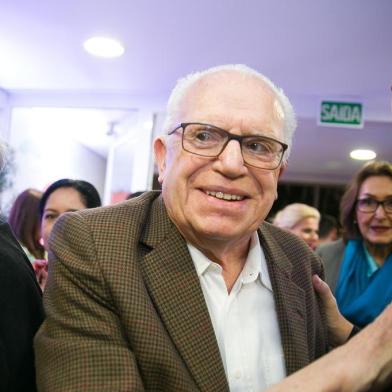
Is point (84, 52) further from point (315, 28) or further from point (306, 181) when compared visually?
point (306, 181)

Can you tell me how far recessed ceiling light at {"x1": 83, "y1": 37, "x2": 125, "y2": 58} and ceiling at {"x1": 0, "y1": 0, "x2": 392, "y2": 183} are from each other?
0.18ft

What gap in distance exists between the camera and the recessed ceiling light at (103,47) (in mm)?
2889

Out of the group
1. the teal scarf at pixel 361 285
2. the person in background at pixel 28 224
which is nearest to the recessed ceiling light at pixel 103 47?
the person in background at pixel 28 224

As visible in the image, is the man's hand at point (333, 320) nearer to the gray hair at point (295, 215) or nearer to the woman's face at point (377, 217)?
the woman's face at point (377, 217)

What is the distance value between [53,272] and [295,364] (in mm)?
553

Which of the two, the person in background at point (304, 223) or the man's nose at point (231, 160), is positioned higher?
the man's nose at point (231, 160)

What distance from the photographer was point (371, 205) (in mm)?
2127

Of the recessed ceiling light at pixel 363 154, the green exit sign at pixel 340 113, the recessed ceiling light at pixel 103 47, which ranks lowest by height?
the recessed ceiling light at pixel 363 154

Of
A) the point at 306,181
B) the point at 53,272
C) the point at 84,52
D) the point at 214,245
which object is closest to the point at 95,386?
the point at 53,272

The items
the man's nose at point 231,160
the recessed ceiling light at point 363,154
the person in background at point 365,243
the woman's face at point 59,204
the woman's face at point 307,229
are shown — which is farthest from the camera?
the recessed ceiling light at point 363,154

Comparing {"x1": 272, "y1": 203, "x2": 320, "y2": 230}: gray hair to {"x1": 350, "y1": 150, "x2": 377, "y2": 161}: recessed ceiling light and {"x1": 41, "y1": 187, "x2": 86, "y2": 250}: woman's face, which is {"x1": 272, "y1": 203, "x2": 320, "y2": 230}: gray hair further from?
{"x1": 350, "y1": 150, "x2": 377, "y2": 161}: recessed ceiling light

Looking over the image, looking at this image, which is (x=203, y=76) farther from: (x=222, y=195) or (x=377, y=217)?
(x=377, y=217)

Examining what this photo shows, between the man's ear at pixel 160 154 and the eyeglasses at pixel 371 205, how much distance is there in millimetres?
1286

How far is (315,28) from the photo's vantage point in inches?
99.7
